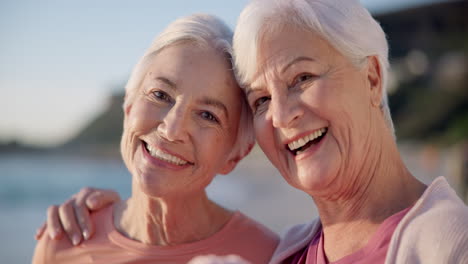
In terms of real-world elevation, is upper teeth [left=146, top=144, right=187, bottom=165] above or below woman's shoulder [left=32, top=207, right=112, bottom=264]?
above

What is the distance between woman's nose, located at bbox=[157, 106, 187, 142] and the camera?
2.34 m

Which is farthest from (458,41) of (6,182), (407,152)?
(6,182)

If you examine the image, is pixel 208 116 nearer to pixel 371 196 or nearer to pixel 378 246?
pixel 371 196

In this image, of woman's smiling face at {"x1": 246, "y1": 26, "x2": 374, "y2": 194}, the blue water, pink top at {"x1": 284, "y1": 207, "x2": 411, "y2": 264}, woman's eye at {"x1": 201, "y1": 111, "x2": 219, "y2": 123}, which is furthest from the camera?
the blue water

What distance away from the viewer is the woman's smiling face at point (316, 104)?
201 cm

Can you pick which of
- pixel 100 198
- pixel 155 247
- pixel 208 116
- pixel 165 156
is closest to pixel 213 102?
pixel 208 116

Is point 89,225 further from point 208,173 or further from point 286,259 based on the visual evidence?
point 286,259

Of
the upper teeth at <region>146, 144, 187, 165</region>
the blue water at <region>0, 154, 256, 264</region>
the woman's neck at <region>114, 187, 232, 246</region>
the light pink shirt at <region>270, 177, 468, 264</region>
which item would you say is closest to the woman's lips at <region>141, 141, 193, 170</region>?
the upper teeth at <region>146, 144, 187, 165</region>

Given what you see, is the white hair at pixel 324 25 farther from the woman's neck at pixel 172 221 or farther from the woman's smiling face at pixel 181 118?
the woman's neck at pixel 172 221

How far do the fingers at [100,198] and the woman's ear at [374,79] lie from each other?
1524 millimetres

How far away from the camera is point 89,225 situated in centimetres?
275

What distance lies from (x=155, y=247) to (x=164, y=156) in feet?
1.58

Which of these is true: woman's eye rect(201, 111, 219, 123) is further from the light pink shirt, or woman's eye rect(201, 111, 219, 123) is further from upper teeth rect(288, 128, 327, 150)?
the light pink shirt

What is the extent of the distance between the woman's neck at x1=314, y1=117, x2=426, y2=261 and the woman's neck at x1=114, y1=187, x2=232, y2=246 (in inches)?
28.8
